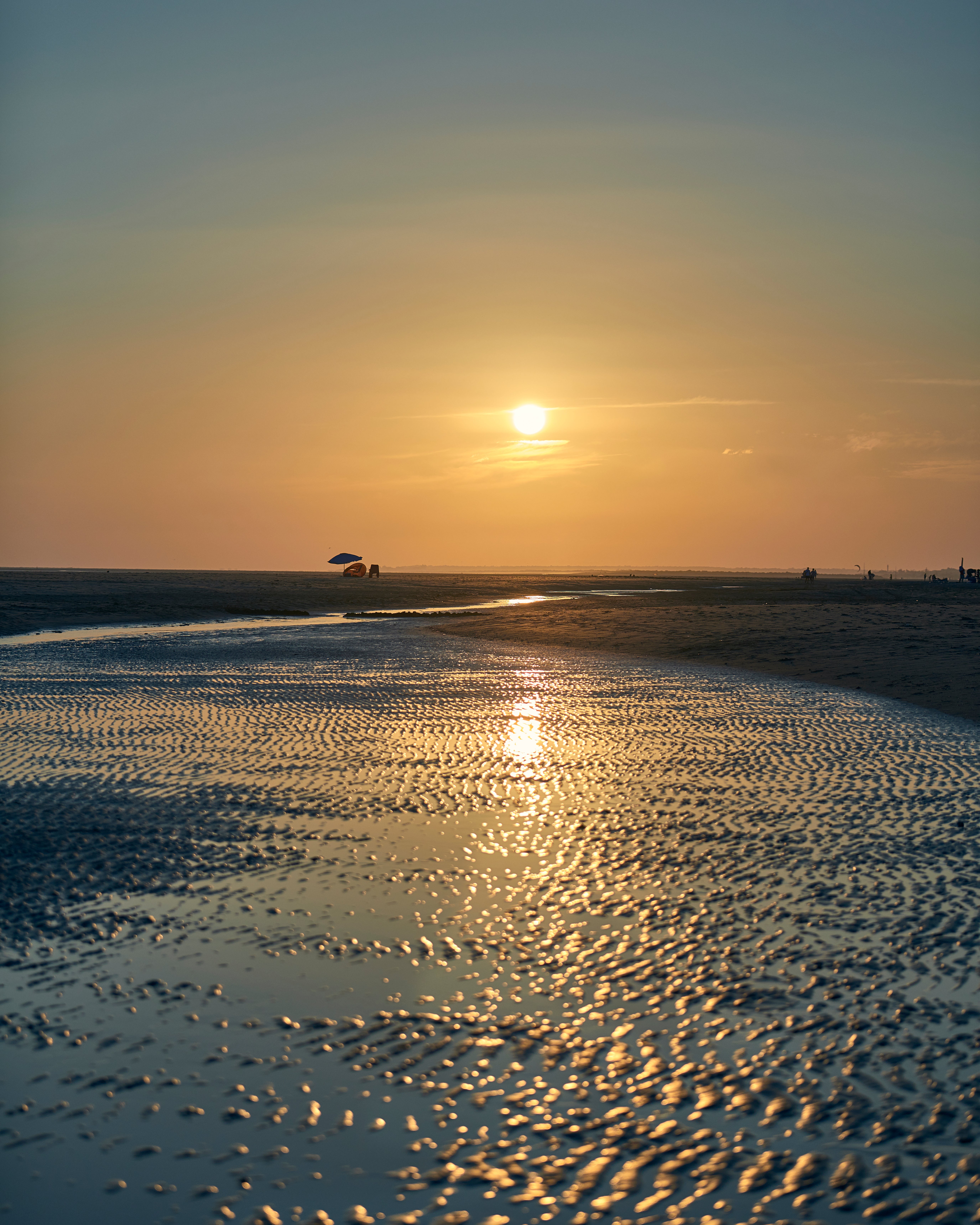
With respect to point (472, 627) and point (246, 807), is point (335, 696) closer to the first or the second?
point (246, 807)

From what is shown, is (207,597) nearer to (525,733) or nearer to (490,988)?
(525,733)

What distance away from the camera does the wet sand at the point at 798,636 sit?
27078 mm

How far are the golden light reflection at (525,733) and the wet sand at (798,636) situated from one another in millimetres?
9221

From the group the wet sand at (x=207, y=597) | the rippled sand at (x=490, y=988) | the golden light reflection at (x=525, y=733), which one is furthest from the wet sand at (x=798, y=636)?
the wet sand at (x=207, y=597)

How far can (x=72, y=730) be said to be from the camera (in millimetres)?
18812

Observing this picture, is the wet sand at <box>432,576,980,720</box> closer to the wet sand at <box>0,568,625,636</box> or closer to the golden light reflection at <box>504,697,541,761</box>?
the golden light reflection at <box>504,697,541,761</box>

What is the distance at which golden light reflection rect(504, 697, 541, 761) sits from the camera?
16766 mm

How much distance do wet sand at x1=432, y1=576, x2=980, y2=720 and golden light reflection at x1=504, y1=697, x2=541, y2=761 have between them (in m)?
9.22

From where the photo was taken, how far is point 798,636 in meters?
39.1

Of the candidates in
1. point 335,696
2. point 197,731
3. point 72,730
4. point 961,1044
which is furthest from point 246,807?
point 335,696

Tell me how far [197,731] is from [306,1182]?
577 inches

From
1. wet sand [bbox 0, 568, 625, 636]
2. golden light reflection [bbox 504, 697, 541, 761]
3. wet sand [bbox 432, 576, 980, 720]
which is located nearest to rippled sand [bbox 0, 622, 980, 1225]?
golden light reflection [bbox 504, 697, 541, 761]

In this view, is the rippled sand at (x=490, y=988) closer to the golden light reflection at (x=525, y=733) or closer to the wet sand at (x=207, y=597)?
the golden light reflection at (x=525, y=733)

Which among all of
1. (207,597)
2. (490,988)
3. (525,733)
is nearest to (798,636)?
(525,733)
